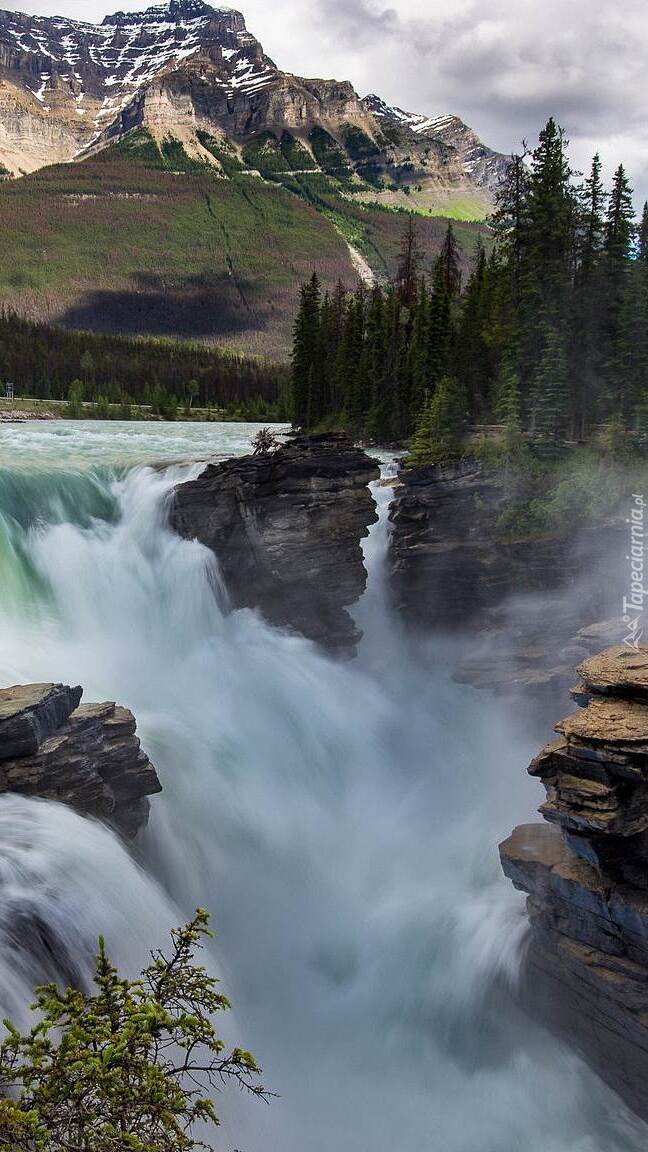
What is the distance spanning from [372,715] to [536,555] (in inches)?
395

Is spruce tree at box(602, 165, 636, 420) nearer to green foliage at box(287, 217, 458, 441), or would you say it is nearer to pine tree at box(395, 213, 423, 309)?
green foliage at box(287, 217, 458, 441)

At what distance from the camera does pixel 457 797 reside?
81.3ft

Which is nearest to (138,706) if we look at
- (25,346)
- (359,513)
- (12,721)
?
(12,721)

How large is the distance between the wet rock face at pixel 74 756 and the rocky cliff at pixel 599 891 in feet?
26.4

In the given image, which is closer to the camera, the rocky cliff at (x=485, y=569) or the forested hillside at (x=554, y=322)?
the rocky cliff at (x=485, y=569)

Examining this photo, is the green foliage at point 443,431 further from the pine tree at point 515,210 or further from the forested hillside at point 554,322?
the pine tree at point 515,210

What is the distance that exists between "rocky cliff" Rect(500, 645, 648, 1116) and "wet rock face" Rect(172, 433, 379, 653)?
52.2 ft

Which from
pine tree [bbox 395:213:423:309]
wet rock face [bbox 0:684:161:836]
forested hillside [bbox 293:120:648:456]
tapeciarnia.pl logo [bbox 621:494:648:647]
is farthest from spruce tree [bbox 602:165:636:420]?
wet rock face [bbox 0:684:161:836]

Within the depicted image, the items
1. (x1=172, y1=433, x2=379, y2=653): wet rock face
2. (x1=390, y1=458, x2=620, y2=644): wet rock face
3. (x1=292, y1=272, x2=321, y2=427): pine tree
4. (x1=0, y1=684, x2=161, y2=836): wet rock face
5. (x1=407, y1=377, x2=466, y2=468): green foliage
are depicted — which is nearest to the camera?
(x1=0, y1=684, x2=161, y2=836): wet rock face

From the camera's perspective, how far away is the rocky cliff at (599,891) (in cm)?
1428

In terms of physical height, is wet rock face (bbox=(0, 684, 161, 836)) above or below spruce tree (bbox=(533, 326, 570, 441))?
below

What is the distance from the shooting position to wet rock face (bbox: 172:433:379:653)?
1200 inches

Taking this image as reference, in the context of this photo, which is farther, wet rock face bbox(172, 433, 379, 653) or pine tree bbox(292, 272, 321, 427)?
pine tree bbox(292, 272, 321, 427)

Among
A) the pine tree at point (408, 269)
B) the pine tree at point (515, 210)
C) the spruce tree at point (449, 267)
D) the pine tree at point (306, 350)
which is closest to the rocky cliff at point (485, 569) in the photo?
the pine tree at point (515, 210)
